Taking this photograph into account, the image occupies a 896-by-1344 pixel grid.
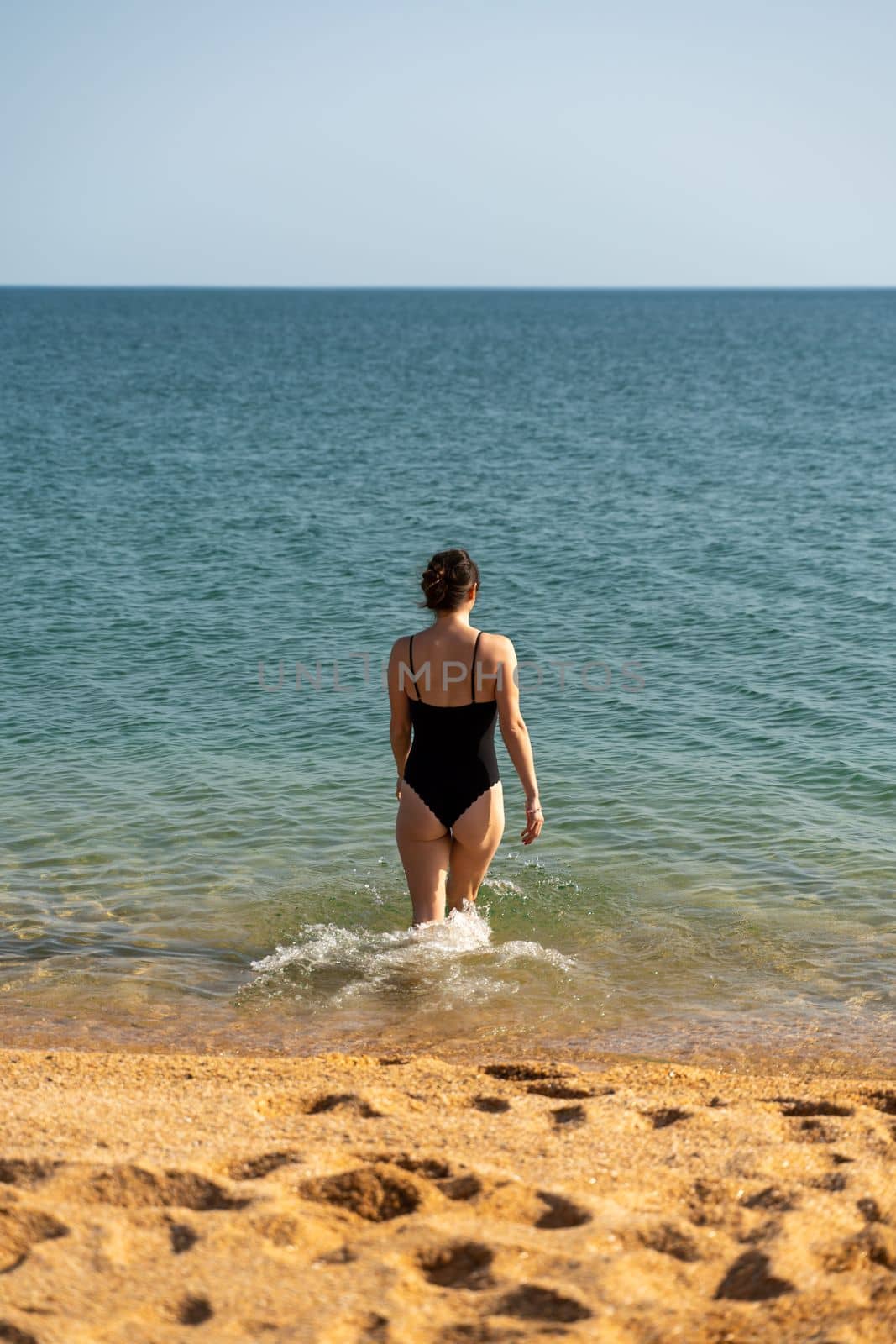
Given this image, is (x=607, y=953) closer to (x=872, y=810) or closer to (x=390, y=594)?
(x=872, y=810)

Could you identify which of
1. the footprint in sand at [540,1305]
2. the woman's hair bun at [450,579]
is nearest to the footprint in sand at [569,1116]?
the footprint in sand at [540,1305]

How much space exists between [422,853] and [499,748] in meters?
4.95

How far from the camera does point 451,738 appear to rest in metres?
6.14

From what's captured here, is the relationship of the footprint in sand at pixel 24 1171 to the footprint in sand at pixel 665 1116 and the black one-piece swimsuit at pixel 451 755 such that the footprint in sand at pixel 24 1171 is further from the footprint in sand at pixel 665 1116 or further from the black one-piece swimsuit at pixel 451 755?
the black one-piece swimsuit at pixel 451 755

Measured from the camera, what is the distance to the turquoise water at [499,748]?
20.9ft

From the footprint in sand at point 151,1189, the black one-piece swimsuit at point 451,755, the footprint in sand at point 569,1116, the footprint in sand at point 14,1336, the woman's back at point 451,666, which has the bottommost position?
the footprint in sand at point 569,1116

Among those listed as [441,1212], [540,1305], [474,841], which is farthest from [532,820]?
[540,1305]

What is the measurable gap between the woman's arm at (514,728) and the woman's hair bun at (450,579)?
0.27m

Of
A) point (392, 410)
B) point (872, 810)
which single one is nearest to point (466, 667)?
point (872, 810)

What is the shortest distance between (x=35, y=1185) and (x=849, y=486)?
23.7 meters

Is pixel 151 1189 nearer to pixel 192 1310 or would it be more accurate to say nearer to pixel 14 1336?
pixel 192 1310

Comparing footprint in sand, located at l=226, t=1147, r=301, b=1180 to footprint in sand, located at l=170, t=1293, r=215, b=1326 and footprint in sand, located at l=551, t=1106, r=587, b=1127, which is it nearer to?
footprint in sand, located at l=170, t=1293, r=215, b=1326

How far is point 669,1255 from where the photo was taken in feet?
10.9

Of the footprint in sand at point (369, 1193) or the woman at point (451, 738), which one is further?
the woman at point (451, 738)
